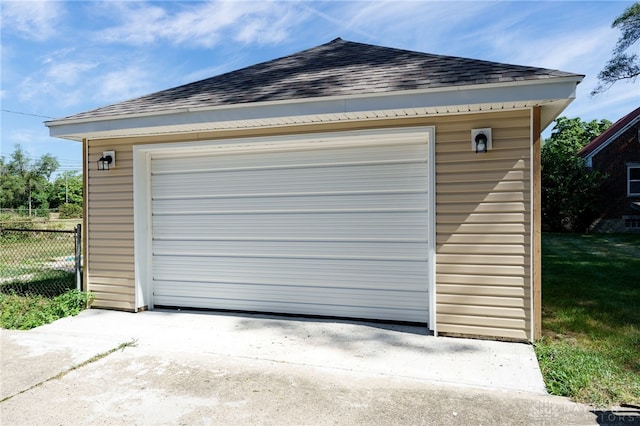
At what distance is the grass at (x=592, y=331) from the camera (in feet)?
9.47

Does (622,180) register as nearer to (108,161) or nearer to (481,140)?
(481,140)

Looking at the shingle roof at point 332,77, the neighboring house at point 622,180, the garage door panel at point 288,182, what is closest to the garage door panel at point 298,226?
the garage door panel at point 288,182

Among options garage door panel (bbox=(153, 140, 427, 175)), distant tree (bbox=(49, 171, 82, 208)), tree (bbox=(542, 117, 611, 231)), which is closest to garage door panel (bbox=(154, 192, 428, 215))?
garage door panel (bbox=(153, 140, 427, 175))

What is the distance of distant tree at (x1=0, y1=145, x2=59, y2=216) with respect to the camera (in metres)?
30.2

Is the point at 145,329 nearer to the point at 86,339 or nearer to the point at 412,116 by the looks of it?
the point at 86,339

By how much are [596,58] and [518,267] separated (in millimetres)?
14421

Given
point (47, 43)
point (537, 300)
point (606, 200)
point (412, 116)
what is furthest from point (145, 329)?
point (606, 200)

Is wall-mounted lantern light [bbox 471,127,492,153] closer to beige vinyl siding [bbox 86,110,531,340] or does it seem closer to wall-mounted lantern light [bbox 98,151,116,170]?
beige vinyl siding [bbox 86,110,531,340]

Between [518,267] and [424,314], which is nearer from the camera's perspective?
[518,267]

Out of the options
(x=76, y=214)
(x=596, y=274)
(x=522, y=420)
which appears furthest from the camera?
(x=76, y=214)

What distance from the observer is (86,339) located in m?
4.16

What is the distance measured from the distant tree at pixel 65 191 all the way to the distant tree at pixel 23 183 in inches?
29.4

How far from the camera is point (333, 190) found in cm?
483

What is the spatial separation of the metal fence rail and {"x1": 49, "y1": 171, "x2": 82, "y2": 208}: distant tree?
24614 mm
